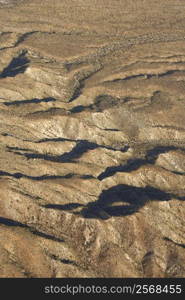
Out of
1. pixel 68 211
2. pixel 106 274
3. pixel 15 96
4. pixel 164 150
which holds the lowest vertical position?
pixel 106 274

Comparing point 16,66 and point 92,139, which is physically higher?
point 16,66

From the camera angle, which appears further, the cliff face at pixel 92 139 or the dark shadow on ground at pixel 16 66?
the dark shadow on ground at pixel 16 66

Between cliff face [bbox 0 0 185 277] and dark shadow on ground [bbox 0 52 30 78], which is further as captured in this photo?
dark shadow on ground [bbox 0 52 30 78]

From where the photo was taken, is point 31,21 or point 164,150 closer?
point 164,150

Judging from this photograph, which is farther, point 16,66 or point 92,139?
point 16,66

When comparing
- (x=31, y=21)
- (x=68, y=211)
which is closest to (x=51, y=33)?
(x=31, y=21)

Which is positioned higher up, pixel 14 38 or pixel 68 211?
pixel 14 38

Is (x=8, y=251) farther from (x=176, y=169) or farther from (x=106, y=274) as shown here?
(x=176, y=169)

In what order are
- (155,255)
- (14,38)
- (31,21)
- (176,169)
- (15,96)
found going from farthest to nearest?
1. (31,21)
2. (14,38)
3. (15,96)
4. (176,169)
5. (155,255)
